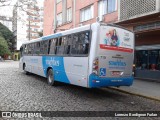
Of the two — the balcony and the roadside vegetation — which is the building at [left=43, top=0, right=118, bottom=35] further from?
the roadside vegetation

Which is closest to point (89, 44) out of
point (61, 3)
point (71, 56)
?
point (71, 56)

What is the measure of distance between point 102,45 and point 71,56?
1.90 m

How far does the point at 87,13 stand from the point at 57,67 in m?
11.8

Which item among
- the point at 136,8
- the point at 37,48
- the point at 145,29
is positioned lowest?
the point at 37,48

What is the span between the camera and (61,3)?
2802 cm

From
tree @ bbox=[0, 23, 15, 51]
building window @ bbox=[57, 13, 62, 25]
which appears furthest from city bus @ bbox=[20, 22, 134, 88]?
tree @ bbox=[0, 23, 15, 51]

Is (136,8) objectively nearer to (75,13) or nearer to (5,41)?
(75,13)

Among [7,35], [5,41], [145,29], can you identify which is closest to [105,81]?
[145,29]

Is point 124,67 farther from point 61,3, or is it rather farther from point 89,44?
point 61,3

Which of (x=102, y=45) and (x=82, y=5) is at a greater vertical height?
(x=82, y=5)

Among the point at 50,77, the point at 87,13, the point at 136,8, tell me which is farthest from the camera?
the point at 87,13

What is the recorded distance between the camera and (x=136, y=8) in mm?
14430

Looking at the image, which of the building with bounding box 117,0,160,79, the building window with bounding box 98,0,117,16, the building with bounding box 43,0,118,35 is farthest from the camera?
the building with bounding box 43,0,118,35

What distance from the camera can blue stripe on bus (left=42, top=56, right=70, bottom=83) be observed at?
11408 millimetres
